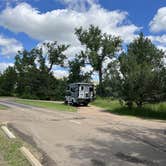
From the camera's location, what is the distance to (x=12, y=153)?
31.6 feet

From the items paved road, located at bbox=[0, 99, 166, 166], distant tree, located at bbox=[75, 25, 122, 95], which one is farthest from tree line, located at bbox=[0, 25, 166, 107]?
paved road, located at bbox=[0, 99, 166, 166]

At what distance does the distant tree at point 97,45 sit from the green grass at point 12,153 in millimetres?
57667

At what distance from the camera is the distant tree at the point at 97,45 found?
227 feet

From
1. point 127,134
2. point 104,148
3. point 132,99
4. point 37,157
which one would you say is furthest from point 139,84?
point 37,157

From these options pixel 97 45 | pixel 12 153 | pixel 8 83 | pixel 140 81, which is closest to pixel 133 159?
pixel 12 153

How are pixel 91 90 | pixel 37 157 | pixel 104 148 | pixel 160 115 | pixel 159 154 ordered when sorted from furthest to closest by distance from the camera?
1. pixel 91 90
2. pixel 160 115
3. pixel 104 148
4. pixel 159 154
5. pixel 37 157

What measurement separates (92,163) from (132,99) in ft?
77.3

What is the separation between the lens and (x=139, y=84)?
30484mm

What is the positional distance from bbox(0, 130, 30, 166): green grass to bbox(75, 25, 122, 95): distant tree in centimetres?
5767

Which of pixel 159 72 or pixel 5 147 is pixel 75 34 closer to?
pixel 159 72

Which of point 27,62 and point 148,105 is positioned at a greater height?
point 27,62

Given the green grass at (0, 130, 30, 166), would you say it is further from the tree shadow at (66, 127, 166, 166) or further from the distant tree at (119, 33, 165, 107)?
the distant tree at (119, 33, 165, 107)

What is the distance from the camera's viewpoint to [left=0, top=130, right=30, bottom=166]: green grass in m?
8.44

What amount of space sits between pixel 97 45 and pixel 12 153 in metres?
61.5
